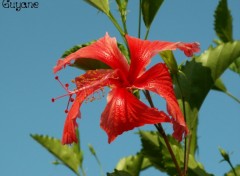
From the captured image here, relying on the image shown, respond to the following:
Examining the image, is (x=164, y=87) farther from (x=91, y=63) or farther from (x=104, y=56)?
(x=91, y=63)

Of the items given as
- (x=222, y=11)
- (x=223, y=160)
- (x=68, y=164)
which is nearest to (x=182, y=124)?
(x=223, y=160)

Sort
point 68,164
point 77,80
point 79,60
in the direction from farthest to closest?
point 68,164 → point 79,60 → point 77,80

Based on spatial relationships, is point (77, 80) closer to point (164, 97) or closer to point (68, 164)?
point (164, 97)

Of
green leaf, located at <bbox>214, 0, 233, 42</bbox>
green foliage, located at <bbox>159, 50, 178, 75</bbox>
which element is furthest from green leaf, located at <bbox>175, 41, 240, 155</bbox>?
green leaf, located at <bbox>214, 0, 233, 42</bbox>

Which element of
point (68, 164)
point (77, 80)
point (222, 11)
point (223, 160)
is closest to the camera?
point (77, 80)

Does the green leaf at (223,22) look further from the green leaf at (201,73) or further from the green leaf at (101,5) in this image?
the green leaf at (101,5)

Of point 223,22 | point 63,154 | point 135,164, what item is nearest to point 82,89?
point 223,22

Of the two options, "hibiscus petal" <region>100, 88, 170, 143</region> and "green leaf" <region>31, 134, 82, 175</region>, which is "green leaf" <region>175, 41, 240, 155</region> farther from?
"green leaf" <region>31, 134, 82, 175</region>

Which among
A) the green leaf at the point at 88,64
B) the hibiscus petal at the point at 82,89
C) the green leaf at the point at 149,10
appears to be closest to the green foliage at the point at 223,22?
the green leaf at the point at 149,10
